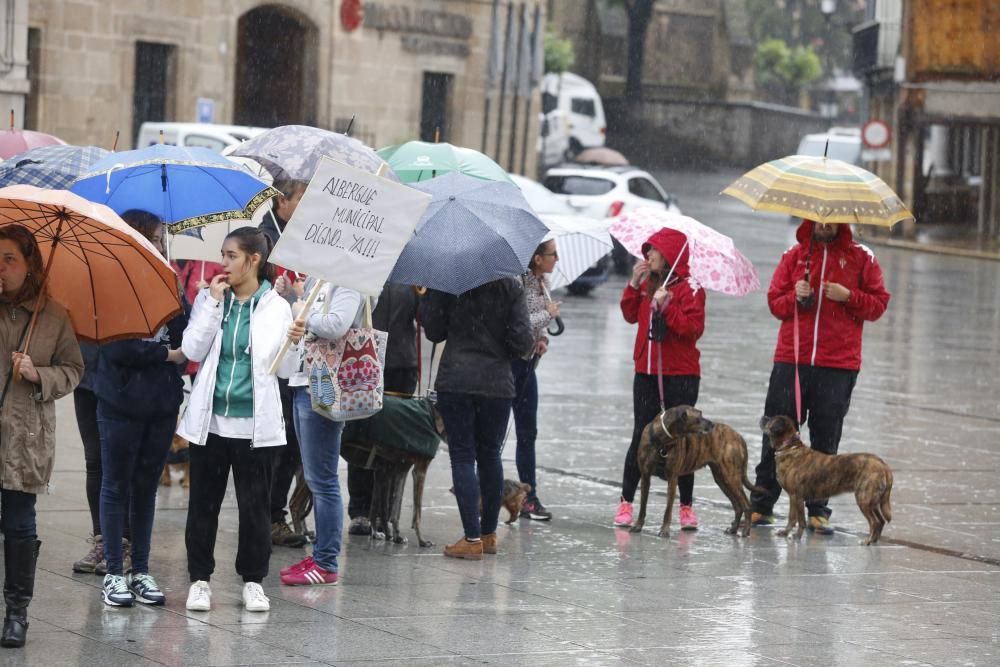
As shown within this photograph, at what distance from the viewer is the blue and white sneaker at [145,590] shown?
7.98m

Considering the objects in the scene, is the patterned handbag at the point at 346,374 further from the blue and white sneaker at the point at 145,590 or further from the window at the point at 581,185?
the window at the point at 581,185

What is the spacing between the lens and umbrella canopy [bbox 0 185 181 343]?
743 cm

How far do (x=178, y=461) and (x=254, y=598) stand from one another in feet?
10.4

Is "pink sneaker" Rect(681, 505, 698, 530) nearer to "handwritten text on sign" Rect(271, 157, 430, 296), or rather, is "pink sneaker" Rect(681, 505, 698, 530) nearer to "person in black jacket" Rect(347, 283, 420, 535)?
"person in black jacket" Rect(347, 283, 420, 535)

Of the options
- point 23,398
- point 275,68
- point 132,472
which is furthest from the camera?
point 275,68

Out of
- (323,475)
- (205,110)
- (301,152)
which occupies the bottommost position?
(323,475)

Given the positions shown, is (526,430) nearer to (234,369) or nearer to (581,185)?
(234,369)

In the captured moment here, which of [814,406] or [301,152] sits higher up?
[301,152]

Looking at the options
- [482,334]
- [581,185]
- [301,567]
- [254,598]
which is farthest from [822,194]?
[581,185]

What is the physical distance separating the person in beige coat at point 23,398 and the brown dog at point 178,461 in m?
3.50

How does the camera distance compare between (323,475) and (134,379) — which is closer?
(134,379)

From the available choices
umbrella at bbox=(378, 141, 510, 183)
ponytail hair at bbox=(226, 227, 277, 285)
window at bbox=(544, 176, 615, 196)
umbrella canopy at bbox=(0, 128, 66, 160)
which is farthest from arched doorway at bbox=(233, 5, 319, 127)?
ponytail hair at bbox=(226, 227, 277, 285)

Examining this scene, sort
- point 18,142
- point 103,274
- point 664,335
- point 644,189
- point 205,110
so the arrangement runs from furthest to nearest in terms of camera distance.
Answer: point 205,110
point 644,189
point 18,142
point 664,335
point 103,274

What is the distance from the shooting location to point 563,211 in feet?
98.0
